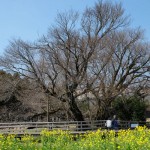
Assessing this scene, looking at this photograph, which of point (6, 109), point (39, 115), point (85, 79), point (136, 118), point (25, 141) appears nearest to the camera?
point (25, 141)

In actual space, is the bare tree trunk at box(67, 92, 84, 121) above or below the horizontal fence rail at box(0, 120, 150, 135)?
above

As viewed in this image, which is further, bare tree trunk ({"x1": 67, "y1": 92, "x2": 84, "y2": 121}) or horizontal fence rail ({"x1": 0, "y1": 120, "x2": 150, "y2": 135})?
bare tree trunk ({"x1": 67, "y1": 92, "x2": 84, "y2": 121})

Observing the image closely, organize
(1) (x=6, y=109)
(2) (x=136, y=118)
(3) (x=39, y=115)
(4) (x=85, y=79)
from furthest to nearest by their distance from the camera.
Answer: (1) (x=6, y=109) → (3) (x=39, y=115) → (2) (x=136, y=118) → (4) (x=85, y=79)

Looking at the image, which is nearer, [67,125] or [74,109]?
[67,125]

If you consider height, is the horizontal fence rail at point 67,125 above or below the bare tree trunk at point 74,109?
below

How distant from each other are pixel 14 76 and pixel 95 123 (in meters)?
9.50

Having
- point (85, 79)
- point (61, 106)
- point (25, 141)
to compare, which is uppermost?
point (85, 79)

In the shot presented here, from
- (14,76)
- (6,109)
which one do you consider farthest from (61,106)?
(6,109)

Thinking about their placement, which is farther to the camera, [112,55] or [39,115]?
[39,115]

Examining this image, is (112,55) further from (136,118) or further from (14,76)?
(14,76)

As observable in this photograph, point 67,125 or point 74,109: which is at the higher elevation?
point 74,109

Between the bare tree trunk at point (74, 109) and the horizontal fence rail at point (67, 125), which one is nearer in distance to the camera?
the horizontal fence rail at point (67, 125)

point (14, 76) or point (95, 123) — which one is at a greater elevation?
point (14, 76)

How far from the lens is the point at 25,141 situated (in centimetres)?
1176
